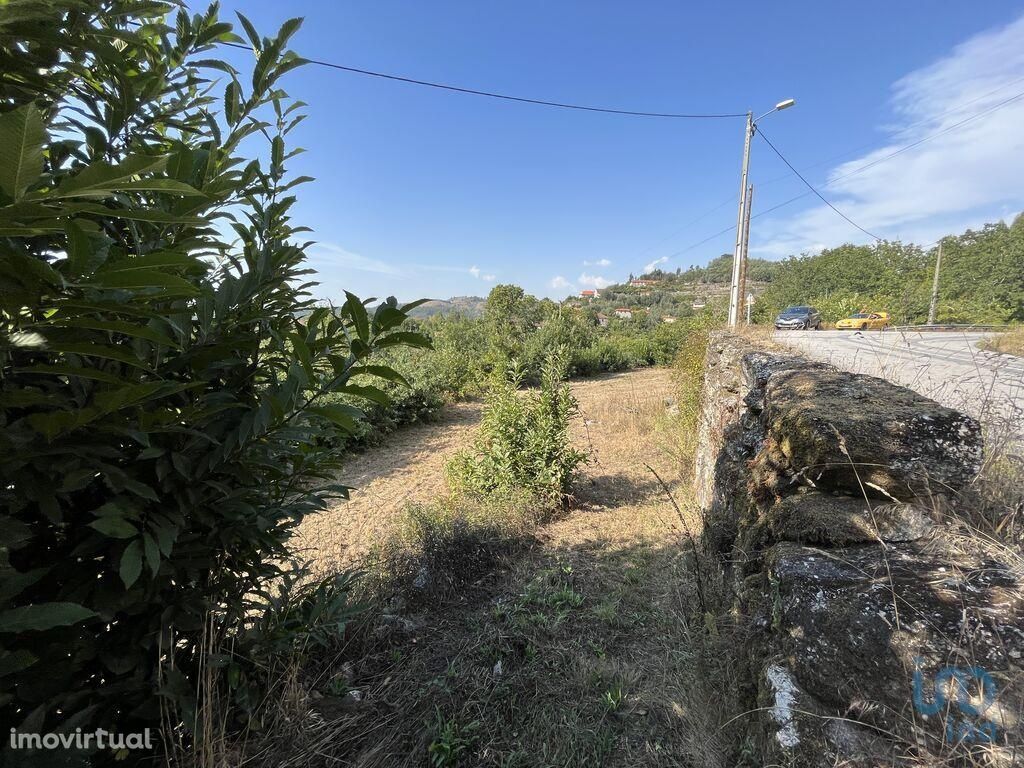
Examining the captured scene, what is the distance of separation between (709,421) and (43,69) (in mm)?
5741

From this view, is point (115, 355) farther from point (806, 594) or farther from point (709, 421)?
point (709, 421)

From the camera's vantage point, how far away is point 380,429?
9.20m

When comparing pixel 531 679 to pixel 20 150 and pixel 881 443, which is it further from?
pixel 20 150

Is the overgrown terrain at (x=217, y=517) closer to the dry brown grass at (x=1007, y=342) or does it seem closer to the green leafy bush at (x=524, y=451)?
the green leafy bush at (x=524, y=451)

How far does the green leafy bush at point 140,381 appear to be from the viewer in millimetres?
657

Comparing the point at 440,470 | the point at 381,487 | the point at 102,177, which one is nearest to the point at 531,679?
the point at 102,177

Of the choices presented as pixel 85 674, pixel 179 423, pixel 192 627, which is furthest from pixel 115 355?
pixel 85 674

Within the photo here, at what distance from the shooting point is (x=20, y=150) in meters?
0.48

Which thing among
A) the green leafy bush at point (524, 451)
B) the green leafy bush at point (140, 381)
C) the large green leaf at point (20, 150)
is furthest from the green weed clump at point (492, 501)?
the large green leaf at point (20, 150)

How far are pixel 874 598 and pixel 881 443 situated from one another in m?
0.72

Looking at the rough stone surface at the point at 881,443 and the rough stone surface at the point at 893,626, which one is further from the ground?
the rough stone surface at the point at 881,443

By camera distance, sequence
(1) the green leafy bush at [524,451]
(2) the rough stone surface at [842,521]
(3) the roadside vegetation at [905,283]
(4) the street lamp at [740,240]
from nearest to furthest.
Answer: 1. (2) the rough stone surface at [842,521]
2. (1) the green leafy bush at [524,451]
3. (4) the street lamp at [740,240]
4. (3) the roadside vegetation at [905,283]

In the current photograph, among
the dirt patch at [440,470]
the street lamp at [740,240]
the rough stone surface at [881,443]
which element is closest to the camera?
the rough stone surface at [881,443]

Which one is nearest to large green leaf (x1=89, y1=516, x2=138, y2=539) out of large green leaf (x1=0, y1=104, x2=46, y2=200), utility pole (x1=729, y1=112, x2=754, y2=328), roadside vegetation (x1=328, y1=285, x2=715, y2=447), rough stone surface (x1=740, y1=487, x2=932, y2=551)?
large green leaf (x1=0, y1=104, x2=46, y2=200)
